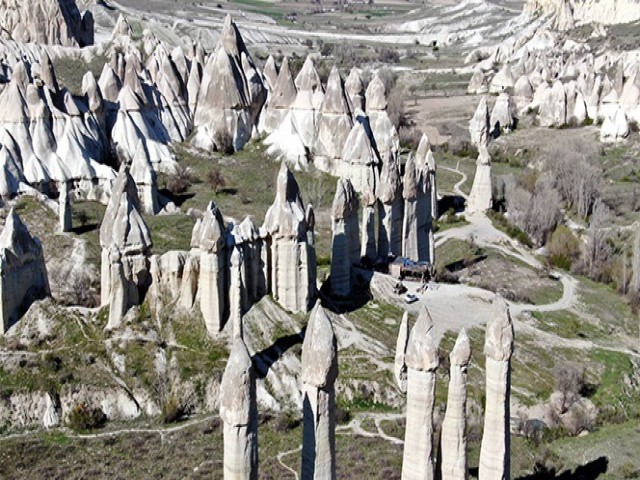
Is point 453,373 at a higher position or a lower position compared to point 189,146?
lower

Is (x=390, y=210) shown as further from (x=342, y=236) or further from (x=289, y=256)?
(x=289, y=256)

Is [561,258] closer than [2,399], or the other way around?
[2,399]

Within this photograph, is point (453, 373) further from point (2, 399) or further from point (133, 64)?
point (133, 64)

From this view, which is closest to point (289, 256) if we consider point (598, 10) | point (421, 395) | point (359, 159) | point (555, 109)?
point (421, 395)

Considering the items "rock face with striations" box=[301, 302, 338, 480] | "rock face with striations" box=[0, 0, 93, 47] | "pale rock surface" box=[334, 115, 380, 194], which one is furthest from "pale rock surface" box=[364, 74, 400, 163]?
"rock face with striations" box=[0, 0, 93, 47]

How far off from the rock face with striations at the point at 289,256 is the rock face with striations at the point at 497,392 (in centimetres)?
1055

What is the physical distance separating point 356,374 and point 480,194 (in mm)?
20507

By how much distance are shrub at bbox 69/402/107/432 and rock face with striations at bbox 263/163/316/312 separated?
600 cm

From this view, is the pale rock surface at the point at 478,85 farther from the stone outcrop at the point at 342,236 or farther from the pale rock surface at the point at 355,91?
the stone outcrop at the point at 342,236

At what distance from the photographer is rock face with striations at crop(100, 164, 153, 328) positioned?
21.2 meters

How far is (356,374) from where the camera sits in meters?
21.5

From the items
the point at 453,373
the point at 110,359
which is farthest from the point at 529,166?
the point at 453,373

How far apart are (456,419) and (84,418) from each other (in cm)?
996

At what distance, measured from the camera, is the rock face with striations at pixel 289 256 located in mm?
22750
